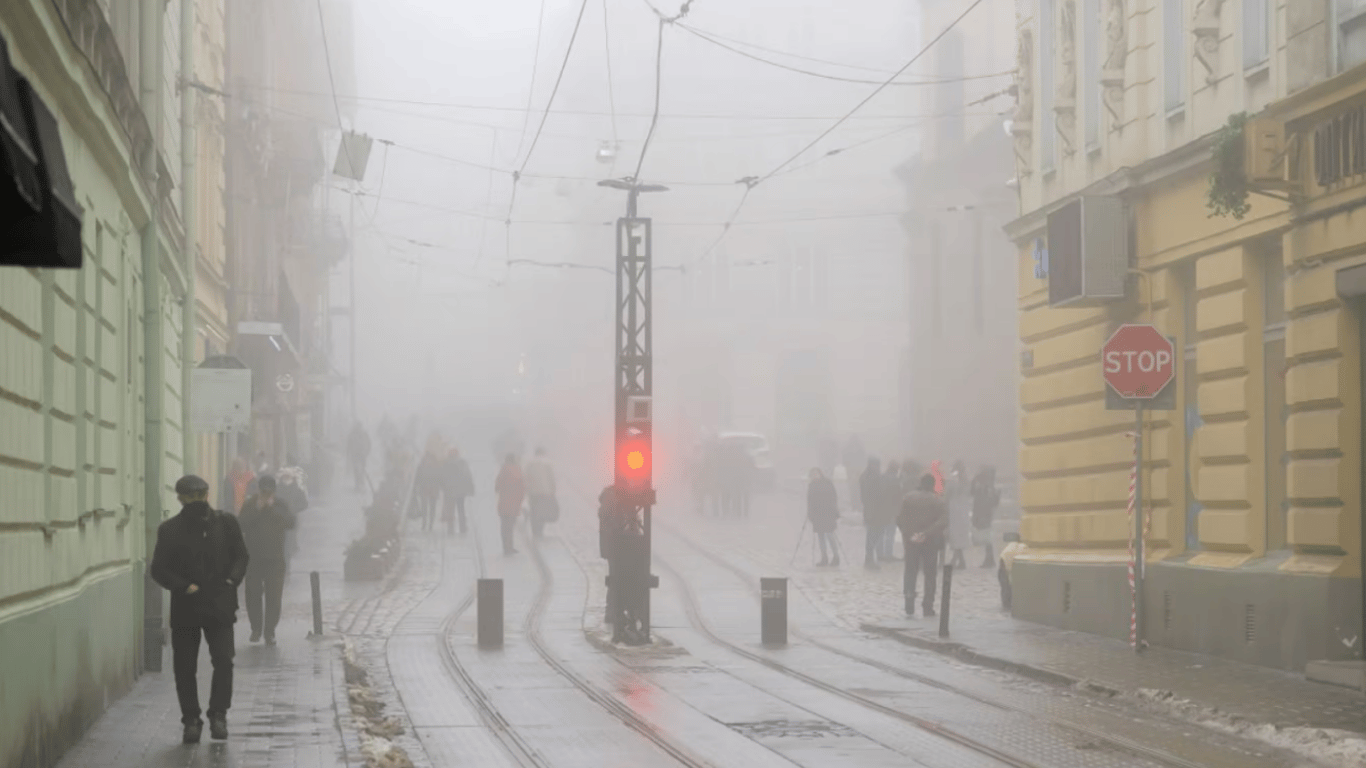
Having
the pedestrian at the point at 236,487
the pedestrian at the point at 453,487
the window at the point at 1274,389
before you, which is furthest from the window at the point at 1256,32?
the pedestrian at the point at 453,487

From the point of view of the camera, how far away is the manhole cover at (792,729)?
43.9ft

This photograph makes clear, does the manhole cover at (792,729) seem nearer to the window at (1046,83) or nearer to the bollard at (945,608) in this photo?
the bollard at (945,608)

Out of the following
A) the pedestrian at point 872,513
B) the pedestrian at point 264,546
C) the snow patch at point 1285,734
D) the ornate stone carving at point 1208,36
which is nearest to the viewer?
the snow patch at point 1285,734

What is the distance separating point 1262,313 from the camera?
58.3 ft

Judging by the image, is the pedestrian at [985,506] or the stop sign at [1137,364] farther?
the pedestrian at [985,506]

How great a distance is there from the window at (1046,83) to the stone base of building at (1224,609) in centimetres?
466

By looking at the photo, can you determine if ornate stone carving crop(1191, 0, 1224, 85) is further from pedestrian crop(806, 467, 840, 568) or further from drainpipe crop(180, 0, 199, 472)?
pedestrian crop(806, 467, 840, 568)

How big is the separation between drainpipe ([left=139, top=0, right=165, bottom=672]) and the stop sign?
835cm

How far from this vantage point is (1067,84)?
22.3 meters

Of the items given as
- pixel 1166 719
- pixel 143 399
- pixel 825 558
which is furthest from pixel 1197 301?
pixel 825 558

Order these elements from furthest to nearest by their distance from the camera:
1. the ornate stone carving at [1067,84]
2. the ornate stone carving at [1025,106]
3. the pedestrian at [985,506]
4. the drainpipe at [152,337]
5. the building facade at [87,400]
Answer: the pedestrian at [985,506] → the ornate stone carving at [1025,106] → the ornate stone carving at [1067,84] → the drainpipe at [152,337] → the building facade at [87,400]

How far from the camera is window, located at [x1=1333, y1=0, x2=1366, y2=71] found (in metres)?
15.5

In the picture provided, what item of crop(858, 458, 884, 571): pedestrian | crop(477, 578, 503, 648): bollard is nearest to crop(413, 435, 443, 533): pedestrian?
crop(858, 458, 884, 571): pedestrian

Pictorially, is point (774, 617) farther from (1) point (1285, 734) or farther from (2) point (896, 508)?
(2) point (896, 508)
